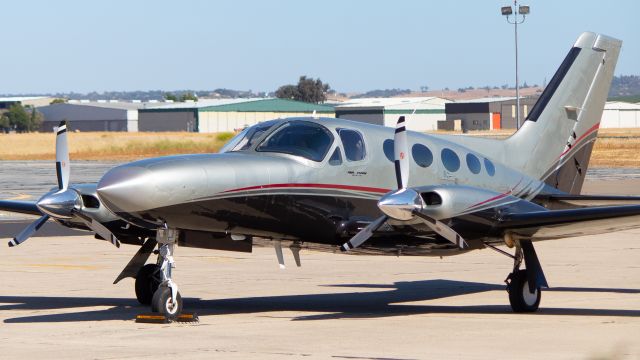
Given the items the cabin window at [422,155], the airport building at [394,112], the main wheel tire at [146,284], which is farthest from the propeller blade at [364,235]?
the airport building at [394,112]

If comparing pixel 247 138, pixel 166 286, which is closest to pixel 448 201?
pixel 247 138

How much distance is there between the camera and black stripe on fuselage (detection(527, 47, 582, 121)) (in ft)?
69.8

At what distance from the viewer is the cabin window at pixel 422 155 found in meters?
18.0

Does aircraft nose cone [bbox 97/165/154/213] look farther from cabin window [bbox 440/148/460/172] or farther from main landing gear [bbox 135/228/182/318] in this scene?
cabin window [bbox 440/148/460/172]

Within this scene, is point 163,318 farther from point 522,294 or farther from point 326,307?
point 522,294

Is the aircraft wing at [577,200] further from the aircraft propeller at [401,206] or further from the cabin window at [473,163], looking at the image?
the aircraft propeller at [401,206]

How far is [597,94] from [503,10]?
7836 cm

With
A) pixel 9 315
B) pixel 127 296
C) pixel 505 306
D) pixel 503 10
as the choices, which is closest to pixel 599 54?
pixel 505 306

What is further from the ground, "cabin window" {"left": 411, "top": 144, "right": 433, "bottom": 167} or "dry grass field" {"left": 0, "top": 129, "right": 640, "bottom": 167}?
"cabin window" {"left": 411, "top": 144, "right": 433, "bottom": 167}

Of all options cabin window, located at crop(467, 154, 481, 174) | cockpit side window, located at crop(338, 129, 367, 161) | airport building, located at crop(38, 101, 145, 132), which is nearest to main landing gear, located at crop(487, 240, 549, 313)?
cabin window, located at crop(467, 154, 481, 174)

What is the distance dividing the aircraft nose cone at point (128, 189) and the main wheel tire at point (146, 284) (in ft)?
12.3

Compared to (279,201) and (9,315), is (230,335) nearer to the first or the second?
(279,201)

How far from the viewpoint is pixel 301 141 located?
56.4ft

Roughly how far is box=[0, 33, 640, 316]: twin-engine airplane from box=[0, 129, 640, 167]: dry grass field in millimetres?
73391
